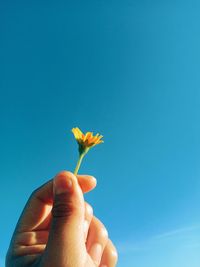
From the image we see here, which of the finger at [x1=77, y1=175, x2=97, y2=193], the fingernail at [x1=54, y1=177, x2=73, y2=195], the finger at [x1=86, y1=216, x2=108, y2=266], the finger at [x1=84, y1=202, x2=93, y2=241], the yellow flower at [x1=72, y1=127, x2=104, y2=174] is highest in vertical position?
the yellow flower at [x1=72, y1=127, x2=104, y2=174]

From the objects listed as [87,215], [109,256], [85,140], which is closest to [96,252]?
[109,256]

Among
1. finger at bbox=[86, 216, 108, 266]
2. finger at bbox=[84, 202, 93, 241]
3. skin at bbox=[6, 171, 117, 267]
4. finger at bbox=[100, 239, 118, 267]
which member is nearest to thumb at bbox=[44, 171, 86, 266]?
skin at bbox=[6, 171, 117, 267]

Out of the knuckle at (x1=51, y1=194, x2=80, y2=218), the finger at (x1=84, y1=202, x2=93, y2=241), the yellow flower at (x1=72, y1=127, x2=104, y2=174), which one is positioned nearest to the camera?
the knuckle at (x1=51, y1=194, x2=80, y2=218)

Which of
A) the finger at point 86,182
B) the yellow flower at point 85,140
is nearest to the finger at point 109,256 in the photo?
the finger at point 86,182

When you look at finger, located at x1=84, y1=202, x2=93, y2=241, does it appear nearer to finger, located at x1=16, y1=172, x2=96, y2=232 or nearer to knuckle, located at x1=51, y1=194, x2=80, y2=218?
finger, located at x1=16, y1=172, x2=96, y2=232

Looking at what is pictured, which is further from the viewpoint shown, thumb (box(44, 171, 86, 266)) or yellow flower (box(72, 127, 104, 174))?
yellow flower (box(72, 127, 104, 174))

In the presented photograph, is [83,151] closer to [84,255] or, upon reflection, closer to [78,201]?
[78,201]

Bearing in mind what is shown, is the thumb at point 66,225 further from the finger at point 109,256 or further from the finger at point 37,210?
the finger at point 109,256
